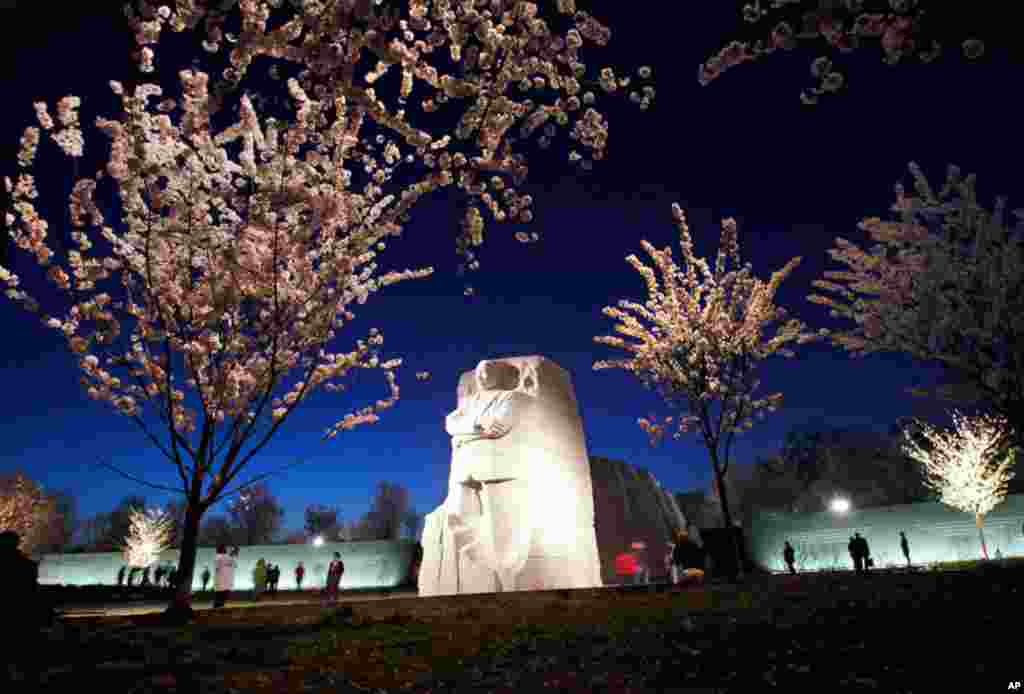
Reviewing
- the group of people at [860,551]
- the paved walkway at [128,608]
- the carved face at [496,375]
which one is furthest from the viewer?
the group of people at [860,551]

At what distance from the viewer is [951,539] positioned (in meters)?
27.3

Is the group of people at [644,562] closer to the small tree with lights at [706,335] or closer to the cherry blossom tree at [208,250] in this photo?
the small tree with lights at [706,335]

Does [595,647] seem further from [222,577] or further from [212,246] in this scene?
[222,577]

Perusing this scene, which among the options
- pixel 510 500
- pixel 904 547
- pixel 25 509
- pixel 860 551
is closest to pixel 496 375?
pixel 510 500

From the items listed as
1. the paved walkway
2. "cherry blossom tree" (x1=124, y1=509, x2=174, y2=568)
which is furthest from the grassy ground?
"cherry blossom tree" (x1=124, y1=509, x2=174, y2=568)

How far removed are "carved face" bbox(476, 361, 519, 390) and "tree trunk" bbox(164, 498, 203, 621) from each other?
8584 mm

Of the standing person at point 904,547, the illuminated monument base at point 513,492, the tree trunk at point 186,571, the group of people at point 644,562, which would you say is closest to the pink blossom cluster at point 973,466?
the standing person at point 904,547

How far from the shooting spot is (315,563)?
37562 mm

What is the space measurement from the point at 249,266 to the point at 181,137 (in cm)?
240

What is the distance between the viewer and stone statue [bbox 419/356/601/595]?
14.7 meters

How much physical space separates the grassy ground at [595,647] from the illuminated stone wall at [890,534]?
23799mm

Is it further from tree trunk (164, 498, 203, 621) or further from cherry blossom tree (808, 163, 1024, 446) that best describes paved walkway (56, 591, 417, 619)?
cherry blossom tree (808, 163, 1024, 446)

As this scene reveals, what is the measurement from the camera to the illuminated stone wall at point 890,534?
2667 cm

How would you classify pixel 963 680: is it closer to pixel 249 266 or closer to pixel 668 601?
pixel 668 601
